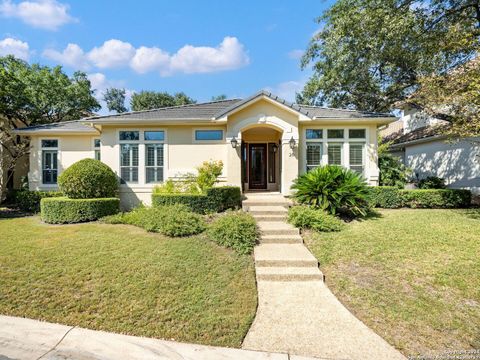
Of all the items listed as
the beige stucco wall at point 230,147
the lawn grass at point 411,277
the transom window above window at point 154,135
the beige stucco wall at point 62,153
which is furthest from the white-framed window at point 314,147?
the beige stucco wall at point 62,153

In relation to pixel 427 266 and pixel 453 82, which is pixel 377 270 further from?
pixel 453 82

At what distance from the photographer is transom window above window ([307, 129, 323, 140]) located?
38.2ft

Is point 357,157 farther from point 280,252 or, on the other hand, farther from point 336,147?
point 280,252

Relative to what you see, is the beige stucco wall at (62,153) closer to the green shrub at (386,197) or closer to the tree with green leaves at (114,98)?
the green shrub at (386,197)

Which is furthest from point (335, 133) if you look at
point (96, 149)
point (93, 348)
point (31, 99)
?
point (31, 99)

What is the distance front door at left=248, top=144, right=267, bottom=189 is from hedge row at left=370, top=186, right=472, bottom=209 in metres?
5.32

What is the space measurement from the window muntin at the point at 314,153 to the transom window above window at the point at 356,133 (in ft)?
4.81

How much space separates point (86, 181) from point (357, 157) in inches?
466

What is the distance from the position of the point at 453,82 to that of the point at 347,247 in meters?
7.77

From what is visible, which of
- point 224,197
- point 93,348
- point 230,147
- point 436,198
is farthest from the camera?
point 230,147

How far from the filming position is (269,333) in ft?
12.2

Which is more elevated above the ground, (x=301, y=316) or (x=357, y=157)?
(x=357, y=157)

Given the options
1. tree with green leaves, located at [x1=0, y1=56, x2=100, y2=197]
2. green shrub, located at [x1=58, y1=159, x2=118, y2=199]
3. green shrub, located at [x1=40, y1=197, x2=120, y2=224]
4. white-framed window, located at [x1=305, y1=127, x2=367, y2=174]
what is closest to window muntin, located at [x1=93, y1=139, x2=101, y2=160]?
green shrub, located at [x1=58, y1=159, x2=118, y2=199]

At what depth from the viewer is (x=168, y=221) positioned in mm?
7500
